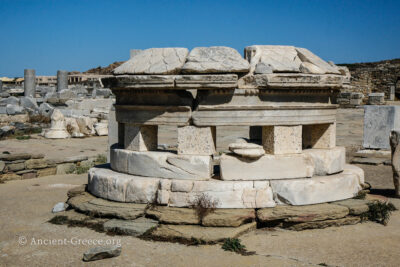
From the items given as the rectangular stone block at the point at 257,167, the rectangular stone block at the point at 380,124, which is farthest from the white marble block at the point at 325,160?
the rectangular stone block at the point at 380,124

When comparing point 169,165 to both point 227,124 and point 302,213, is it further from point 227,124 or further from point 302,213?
point 302,213

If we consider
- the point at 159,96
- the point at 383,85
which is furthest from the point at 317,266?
the point at 383,85

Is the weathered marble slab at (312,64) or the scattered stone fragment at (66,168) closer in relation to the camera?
the weathered marble slab at (312,64)

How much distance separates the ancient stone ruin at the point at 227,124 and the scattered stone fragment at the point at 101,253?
1055mm

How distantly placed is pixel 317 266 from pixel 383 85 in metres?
26.5

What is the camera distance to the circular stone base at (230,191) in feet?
15.4

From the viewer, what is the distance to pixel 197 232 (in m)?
4.27

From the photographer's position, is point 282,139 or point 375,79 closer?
point 282,139

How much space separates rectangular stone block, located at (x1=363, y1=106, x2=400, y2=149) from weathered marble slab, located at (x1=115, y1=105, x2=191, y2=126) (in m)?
7.26

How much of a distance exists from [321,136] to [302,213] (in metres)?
1.57

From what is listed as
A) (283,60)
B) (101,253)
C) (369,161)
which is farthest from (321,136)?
(369,161)

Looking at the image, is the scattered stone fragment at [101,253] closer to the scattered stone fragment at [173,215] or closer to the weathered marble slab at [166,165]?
the scattered stone fragment at [173,215]

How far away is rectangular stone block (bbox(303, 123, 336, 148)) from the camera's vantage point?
569cm

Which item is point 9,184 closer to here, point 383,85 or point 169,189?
point 169,189
